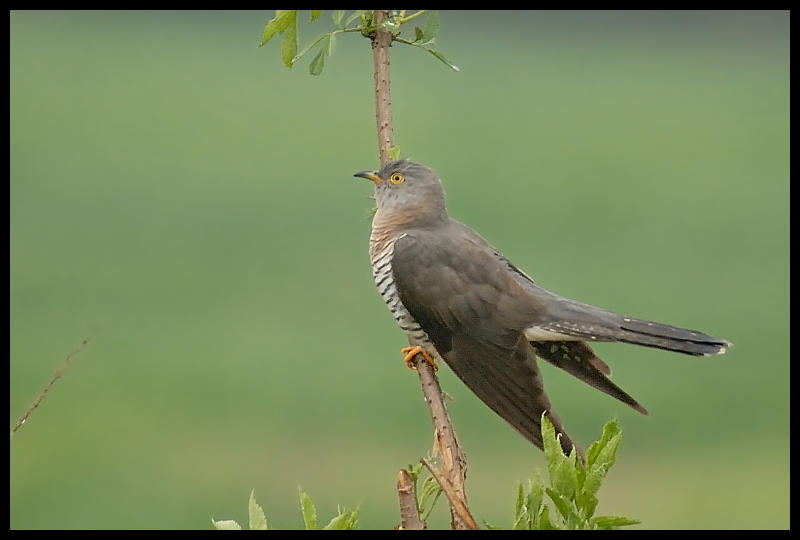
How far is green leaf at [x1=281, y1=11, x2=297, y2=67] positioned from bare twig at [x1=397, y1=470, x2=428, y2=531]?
91 cm

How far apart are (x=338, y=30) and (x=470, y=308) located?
98 cm

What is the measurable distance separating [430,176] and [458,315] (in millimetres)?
534

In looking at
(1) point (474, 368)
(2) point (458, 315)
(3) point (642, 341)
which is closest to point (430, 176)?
(2) point (458, 315)

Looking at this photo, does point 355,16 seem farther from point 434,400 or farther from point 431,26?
point 434,400

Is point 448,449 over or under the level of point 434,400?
under

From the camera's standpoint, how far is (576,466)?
4.47ft

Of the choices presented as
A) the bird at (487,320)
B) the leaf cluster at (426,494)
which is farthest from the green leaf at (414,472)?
the bird at (487,320)

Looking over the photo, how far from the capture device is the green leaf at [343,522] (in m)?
1.31

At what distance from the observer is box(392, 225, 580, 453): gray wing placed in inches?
94.0

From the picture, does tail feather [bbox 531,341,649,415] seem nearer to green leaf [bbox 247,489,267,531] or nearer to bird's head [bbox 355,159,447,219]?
bird's head [bbox 355,159,447,219]

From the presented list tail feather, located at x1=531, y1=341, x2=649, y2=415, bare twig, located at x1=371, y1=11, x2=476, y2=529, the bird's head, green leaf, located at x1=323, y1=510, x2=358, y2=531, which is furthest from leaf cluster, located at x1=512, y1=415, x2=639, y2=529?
the bird's head

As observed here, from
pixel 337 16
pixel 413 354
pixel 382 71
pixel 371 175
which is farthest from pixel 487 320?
pixel 337 16

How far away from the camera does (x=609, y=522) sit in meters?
1.25
